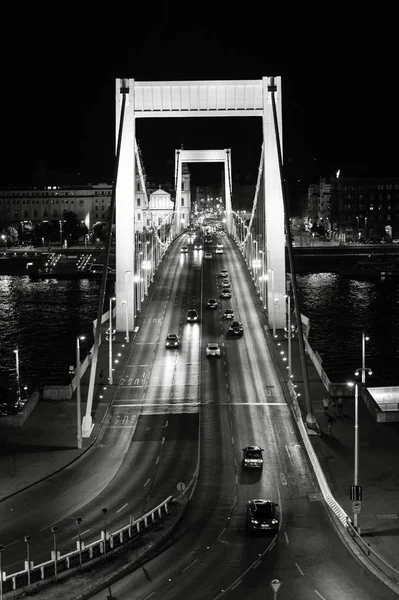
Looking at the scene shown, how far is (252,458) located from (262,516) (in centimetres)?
534

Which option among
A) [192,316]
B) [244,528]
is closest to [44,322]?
[192,316]

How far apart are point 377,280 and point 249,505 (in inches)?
3681

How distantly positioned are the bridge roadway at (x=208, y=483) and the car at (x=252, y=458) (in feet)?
1.07

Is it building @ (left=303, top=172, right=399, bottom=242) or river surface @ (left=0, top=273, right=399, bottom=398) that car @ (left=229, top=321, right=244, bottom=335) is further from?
building @ (left=303, top=172, right=399, bottom=242)

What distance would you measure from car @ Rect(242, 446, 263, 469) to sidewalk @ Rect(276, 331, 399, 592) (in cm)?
198

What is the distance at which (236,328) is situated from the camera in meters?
47.6

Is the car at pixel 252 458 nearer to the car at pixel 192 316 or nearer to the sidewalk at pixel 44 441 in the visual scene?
the sidewalk at pixel 44 441

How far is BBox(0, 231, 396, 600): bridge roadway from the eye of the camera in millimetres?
18906

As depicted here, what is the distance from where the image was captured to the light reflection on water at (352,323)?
2106 inches

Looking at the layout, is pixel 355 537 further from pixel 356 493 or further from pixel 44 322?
pixel 44 322

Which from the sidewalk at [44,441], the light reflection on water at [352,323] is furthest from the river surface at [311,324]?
the sidewalk at [44,441]

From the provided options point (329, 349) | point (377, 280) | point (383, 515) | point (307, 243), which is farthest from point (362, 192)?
point (383, 515)

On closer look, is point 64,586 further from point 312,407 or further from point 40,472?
point 312,407

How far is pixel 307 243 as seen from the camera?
15100cm
